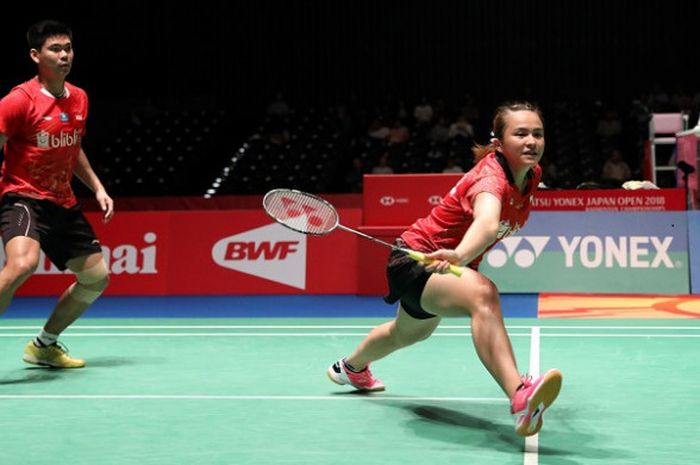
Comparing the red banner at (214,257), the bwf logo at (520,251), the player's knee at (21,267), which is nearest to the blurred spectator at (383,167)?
the red banner at (214,257)

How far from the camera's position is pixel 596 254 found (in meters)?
8.34

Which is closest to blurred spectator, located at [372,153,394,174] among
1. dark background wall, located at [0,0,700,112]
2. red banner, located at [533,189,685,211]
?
dark background wall, located at [0,0,700,112]

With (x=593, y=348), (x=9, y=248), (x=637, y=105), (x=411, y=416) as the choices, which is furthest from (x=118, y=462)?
(x=637, y=105)

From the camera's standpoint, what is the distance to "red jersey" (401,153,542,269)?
3562mm

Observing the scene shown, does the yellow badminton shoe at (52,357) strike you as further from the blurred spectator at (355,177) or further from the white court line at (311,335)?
the blurred spectator at (355,177)

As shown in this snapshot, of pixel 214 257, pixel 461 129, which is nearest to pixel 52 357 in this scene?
pixel 214 257

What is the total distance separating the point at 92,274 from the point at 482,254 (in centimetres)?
242

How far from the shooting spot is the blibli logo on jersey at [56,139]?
485 cm

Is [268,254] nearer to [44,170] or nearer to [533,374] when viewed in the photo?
[44,170]

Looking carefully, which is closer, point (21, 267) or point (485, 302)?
point (485, 302)

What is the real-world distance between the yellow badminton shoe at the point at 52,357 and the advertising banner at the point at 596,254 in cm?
432

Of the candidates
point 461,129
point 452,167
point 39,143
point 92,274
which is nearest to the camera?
point 39,143

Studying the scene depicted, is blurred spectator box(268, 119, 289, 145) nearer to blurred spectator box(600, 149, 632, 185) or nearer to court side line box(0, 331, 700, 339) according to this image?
blurred spectator box(600, 149, 632, 185)

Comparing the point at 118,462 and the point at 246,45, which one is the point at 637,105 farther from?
the point at 118,462
